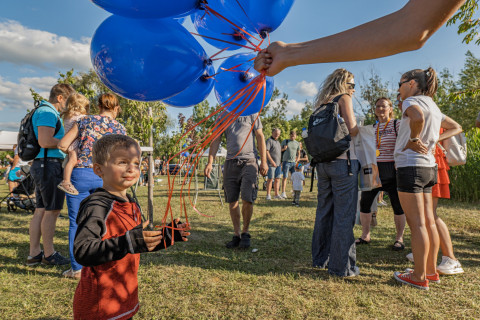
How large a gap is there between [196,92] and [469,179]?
8922 mm

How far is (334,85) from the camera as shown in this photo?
311cm

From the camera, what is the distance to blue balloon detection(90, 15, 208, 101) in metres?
1.64

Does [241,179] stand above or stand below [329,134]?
below

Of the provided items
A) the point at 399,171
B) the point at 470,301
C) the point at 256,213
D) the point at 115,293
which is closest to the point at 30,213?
the point at 256,213

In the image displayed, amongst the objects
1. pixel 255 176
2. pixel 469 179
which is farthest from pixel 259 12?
pixel 469 179

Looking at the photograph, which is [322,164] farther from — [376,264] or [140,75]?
[140,75]

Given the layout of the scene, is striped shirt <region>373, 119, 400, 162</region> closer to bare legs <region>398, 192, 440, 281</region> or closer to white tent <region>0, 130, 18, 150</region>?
bare legs <region>398, 192, 440, 281</region>

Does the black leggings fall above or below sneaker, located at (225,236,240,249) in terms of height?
above

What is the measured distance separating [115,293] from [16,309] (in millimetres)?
1504

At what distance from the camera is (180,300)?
244 cm

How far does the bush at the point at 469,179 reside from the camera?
8.06m

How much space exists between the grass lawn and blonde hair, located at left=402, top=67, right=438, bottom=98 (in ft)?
5.81

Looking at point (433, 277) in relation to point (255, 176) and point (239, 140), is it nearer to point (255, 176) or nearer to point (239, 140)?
point (255, 176)

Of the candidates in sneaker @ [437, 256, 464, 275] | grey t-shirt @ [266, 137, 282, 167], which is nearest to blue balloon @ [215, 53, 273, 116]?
sneaker @ [437, 256, 464, 275]
